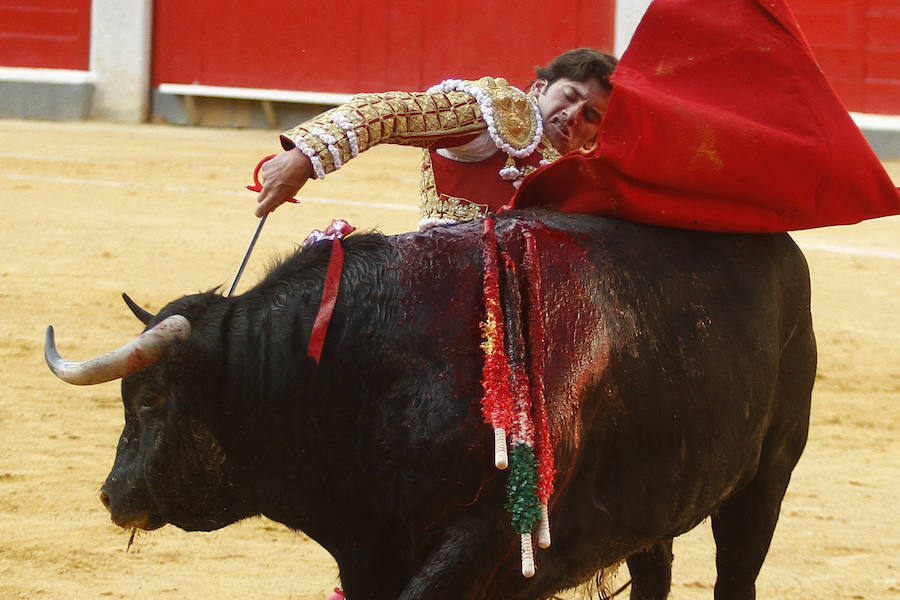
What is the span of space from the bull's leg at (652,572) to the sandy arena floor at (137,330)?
340mm

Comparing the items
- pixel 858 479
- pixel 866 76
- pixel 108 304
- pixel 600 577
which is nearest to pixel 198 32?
pixel 866 76

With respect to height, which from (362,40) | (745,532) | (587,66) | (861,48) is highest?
(861,48)

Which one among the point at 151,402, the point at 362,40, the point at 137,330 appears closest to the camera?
the point at 151,402

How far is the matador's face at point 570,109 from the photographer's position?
97.2 inches

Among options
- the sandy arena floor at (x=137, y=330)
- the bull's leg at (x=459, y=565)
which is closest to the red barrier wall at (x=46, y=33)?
the sandy arena floor at (x=137, y=330)

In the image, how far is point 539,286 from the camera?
6.61 ft

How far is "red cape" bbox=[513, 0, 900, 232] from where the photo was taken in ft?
7.30

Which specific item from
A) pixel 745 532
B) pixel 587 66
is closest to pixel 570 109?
pixel 587 66

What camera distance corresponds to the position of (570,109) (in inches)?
97.6

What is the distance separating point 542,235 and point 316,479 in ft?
1.82

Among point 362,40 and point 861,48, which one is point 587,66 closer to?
point 861,48

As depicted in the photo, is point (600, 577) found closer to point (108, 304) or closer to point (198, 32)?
point (108, 304)

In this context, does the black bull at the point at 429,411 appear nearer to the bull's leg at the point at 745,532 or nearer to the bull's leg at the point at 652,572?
the bull's leg at the point at 745,532

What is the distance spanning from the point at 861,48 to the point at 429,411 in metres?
9.47
